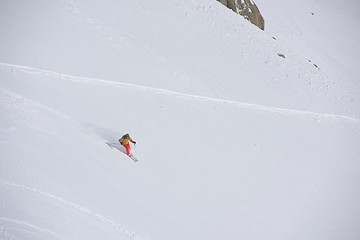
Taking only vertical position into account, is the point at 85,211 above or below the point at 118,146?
below

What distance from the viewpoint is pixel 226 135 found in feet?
55.2

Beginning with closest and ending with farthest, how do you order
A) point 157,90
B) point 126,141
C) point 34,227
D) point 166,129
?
1. point 34,227
2. point 126,141
3. point 166,129
4. point 157,90

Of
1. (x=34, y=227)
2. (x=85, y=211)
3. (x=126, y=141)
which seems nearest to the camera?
(x=34, y=227)

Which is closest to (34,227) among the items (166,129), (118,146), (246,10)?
(118,146)

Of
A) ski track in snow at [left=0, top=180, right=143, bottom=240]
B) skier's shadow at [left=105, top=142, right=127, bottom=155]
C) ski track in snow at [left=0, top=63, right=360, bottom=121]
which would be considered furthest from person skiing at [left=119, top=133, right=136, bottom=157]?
ski track in snow at [left=0, top=63, right=360, bottom=121]

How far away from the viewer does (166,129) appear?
15180mm

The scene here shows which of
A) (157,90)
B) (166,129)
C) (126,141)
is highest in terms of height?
(157,90)

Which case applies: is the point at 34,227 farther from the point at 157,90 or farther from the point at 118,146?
the point at 157,90

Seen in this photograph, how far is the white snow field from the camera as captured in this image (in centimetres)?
1032

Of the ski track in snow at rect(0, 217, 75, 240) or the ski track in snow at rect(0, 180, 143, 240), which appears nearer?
the ski track in snow at rect(0, 217, 75, 240)

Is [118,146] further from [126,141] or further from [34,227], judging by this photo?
[34,227]

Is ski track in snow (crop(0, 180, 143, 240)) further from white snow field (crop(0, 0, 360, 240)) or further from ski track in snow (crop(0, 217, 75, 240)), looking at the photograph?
ski track in snow (crop(0, 217, 75, 240))

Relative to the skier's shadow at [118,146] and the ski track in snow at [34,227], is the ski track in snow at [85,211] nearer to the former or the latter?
the ski track in snow at [34,227]

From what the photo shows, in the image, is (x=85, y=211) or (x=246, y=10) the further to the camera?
(x=246, y=10)
